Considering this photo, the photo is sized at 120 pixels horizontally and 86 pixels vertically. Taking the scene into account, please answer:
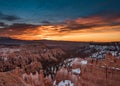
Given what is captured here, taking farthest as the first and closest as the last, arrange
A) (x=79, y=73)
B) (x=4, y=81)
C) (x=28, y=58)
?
(x=28, y=58), (x=79, y=73), (x=4, y=81)

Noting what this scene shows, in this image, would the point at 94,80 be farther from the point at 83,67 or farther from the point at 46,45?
the point at 46,45

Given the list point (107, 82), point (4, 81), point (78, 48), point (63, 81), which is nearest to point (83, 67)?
point (63, 81)

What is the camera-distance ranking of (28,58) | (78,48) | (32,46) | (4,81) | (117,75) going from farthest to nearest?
1. (32,46)
2. (78,48)
3. (28,58)
4. (117,75)
5. (4,81)

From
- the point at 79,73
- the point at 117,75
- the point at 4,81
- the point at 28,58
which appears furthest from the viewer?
the point at 28,58

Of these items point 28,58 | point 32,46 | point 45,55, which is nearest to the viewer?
point 28,58

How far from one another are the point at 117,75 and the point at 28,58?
1503 inches

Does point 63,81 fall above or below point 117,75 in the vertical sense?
below

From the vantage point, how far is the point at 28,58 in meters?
54.6

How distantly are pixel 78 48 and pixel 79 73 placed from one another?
4947cm

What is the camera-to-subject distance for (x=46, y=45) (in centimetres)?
7869

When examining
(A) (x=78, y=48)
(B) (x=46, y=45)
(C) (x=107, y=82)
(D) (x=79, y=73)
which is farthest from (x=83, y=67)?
(B) (x=46, y=45)

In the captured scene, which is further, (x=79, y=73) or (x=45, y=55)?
(x=45, y=55)

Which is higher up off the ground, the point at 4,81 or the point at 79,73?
the point at 4,81

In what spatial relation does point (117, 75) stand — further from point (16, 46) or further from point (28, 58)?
point (16, 46)
